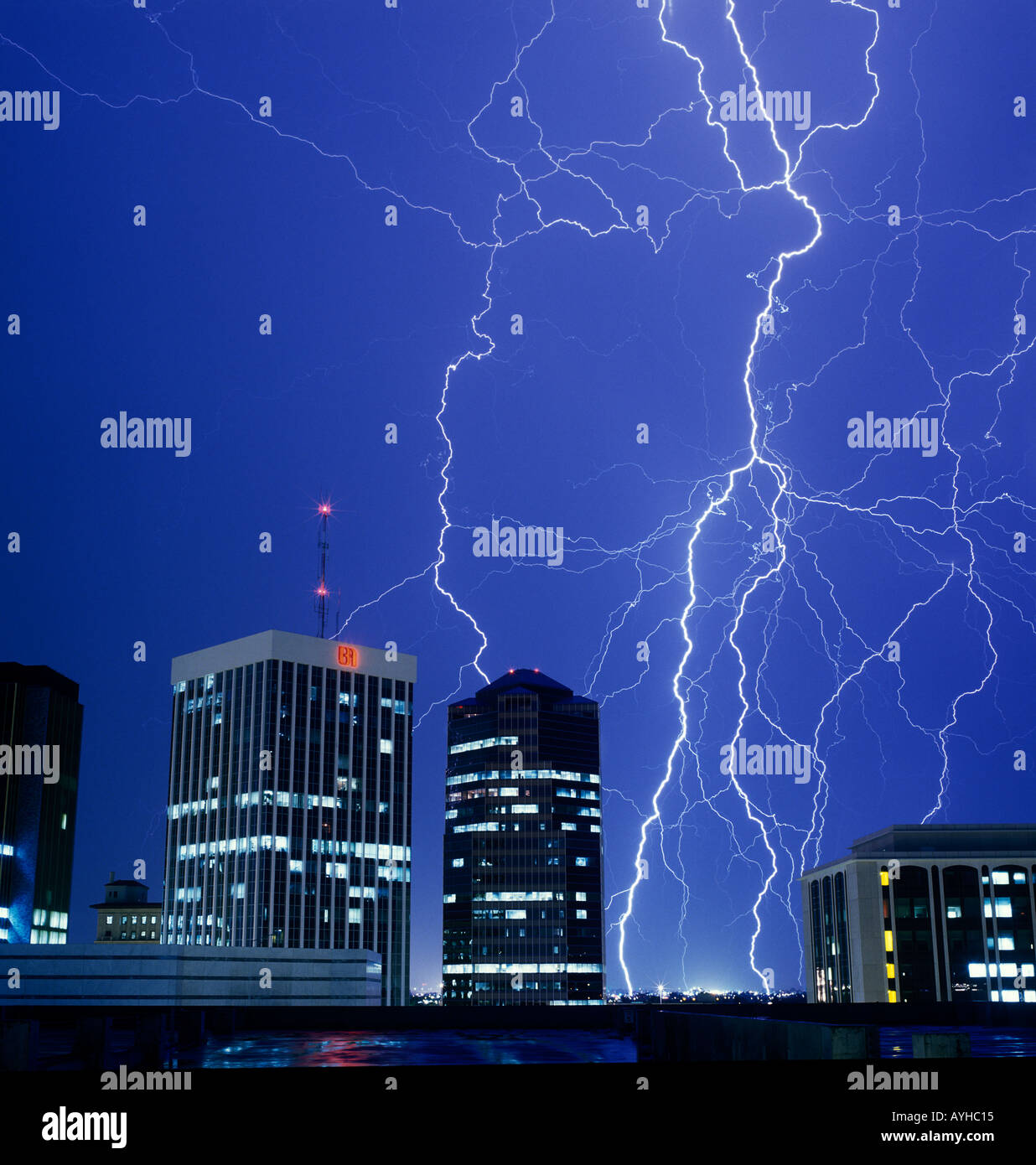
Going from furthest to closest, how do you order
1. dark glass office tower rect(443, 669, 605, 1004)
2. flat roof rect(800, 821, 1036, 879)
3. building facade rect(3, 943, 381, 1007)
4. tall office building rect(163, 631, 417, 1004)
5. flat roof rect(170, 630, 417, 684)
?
1. dark glass office tower rect(443, 669, 605, 1004)
2. flat roof rect(170, 630, 417, 684)
3. tall office building rect(163, 631, 417, 1004)
4. flat roof rect(800, 821, 1036, 879)
5. building facade rect(3, 943, 381, 1007)

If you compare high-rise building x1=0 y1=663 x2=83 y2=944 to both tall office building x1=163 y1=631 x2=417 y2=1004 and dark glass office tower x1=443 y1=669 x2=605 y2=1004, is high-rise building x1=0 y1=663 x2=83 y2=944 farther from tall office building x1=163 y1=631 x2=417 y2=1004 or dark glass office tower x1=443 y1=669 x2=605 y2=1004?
dark glass office tower x1=443 y1=669 x2=605 y2=1004

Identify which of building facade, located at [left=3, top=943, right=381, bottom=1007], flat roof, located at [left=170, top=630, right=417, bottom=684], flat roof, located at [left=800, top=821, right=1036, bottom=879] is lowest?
building facade, located at [left=3, top=943, right=381, bottom=1007]

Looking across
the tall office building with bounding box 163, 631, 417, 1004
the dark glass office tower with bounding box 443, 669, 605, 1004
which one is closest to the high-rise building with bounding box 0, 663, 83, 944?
the tall office building with bounding box 163, 631, 417, 1004

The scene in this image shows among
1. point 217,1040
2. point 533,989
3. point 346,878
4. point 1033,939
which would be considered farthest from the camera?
point 533,989

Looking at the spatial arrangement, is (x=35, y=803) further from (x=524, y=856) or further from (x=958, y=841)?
(x=958, y=841)
